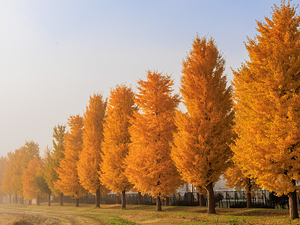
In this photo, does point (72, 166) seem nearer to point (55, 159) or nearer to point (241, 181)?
point (55, 159)

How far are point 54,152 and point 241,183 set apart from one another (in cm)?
3247

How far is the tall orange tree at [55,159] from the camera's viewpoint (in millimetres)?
42375

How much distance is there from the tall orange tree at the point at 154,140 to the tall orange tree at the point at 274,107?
335 inches

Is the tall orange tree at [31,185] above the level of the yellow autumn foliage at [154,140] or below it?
below

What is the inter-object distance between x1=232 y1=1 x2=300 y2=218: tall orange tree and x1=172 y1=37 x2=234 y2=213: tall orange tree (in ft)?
10.2

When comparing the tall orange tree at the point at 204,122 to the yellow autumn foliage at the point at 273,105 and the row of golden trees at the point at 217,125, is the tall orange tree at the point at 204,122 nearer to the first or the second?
the row of golden trees at the point at 217,125

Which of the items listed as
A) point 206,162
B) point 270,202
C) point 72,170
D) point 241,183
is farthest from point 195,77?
point 72,170

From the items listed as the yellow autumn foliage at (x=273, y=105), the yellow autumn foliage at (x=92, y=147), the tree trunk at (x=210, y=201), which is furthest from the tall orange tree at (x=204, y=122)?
the yellow autumn foliage at (x=92, y=147)

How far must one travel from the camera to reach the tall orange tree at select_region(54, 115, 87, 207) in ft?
121

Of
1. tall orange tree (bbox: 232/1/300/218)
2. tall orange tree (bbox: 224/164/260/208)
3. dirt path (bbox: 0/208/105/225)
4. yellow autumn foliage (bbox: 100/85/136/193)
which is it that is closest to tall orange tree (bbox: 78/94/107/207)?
yellow autumn foliage (bbox: 100/85/136/193)

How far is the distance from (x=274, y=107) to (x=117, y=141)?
18.0 m

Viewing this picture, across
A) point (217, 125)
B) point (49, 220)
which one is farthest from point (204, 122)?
point (49, 220)

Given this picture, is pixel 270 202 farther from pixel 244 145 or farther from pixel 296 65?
pixel 296 65

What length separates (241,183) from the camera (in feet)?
74.4
